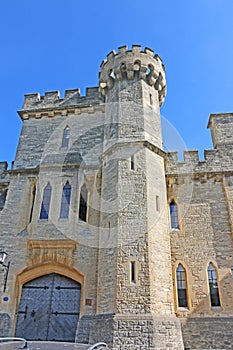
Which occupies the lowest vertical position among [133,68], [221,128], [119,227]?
[119,227]

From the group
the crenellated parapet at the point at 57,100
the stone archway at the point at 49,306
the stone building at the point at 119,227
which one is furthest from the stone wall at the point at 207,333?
the crenellated parapet at the point at 57,100

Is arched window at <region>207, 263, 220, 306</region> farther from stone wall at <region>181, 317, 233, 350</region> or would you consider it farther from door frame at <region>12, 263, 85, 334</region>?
door frame at <region>12, 263, 85, 334</region>

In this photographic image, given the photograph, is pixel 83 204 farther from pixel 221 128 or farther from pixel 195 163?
pixel 221 128

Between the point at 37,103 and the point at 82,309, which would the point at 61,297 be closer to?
the point at 82,309

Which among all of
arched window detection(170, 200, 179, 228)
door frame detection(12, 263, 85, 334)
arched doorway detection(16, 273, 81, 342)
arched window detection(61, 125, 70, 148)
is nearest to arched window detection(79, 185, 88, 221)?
door frame detection(12, 263, 85, 334)

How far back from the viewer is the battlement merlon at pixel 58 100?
1303 centimetres

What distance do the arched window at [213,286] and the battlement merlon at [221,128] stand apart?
482 centimetres

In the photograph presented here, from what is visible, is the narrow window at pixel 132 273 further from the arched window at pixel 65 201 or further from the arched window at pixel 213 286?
the arched window at pixel 65 201

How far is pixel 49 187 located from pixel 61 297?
12.6 ft

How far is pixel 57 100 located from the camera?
43.5ft

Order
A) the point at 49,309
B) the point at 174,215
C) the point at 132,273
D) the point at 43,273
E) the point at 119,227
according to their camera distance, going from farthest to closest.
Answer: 1. the point at 174,215
2. the point at 43,273
3. the point at 49,309
4. the point at 119,227
5. the point at 132,273

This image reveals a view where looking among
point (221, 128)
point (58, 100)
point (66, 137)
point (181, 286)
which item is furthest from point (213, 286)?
point (58, 100)

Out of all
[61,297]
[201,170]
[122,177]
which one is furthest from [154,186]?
[61,297]

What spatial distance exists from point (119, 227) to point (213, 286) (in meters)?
3.56
